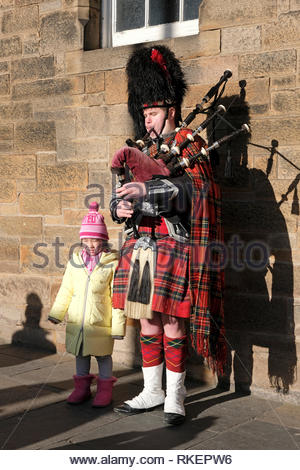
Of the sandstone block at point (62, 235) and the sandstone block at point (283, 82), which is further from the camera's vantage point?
the sandstone block at point (62, 235)

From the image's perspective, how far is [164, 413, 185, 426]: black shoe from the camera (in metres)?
3.60

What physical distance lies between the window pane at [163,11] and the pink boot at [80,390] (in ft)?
8.72

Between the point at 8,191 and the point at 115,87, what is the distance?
1.38 metres

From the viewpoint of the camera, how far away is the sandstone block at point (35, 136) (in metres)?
5.29

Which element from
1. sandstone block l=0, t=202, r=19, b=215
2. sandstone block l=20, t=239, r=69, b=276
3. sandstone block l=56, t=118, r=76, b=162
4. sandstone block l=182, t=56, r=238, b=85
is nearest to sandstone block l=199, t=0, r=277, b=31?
sandstone block l=182, t=56, r=238, b=85

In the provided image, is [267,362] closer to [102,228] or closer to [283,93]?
[102,228]

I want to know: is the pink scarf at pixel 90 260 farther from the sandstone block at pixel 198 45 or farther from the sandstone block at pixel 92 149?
the sandstone block at pixel 198 45

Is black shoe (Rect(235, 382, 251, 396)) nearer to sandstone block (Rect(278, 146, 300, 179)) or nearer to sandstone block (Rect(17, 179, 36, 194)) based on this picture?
sandstone block (Rect(278, 146, 300, 179))

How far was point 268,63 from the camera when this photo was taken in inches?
162

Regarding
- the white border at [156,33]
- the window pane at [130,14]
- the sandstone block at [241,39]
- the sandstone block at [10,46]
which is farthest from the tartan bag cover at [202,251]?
the sandstone block at [10,46]

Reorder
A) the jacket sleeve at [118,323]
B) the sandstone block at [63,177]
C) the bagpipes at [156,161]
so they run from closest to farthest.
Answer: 1. the bagpipes at [156,161]
2. the jacket sleeve at [118,323]
3. the sandstone block at [63,177]

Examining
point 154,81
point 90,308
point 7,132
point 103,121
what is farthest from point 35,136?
point 90,308

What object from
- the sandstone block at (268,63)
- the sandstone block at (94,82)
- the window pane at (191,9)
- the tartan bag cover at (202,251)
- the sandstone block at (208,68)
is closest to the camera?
the tartan bag cover at (202,251)
